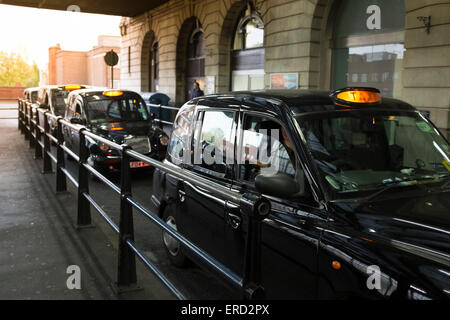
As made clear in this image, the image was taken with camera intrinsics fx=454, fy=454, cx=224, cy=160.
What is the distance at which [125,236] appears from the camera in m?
3.74

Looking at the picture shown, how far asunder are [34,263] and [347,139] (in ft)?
10.5

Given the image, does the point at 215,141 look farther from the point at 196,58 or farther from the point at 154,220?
the point at 196,58

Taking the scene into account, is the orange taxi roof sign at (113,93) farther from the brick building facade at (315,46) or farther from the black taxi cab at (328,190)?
the black taxi cab at (328,190)

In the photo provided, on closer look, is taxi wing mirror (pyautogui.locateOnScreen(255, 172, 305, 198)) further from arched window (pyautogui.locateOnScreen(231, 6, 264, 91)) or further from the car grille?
arched window (pyautogui.locateOnScreen(231, 6, 264, 91))

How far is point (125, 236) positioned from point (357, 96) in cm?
215

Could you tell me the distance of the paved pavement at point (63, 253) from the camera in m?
3.86

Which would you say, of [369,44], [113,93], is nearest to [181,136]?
[113,93]

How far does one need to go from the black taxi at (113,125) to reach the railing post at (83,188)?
3810mm

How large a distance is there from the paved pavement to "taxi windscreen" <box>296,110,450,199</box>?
3.43 ft

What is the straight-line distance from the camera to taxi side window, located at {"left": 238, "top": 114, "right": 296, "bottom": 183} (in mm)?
3158

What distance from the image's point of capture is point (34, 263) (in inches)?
174

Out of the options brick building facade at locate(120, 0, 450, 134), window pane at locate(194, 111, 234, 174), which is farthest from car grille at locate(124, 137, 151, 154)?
brick building facade at locate(120, 0, 450, 134)

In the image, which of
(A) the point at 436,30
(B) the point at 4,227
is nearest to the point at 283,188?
(B) the point at 4,227
